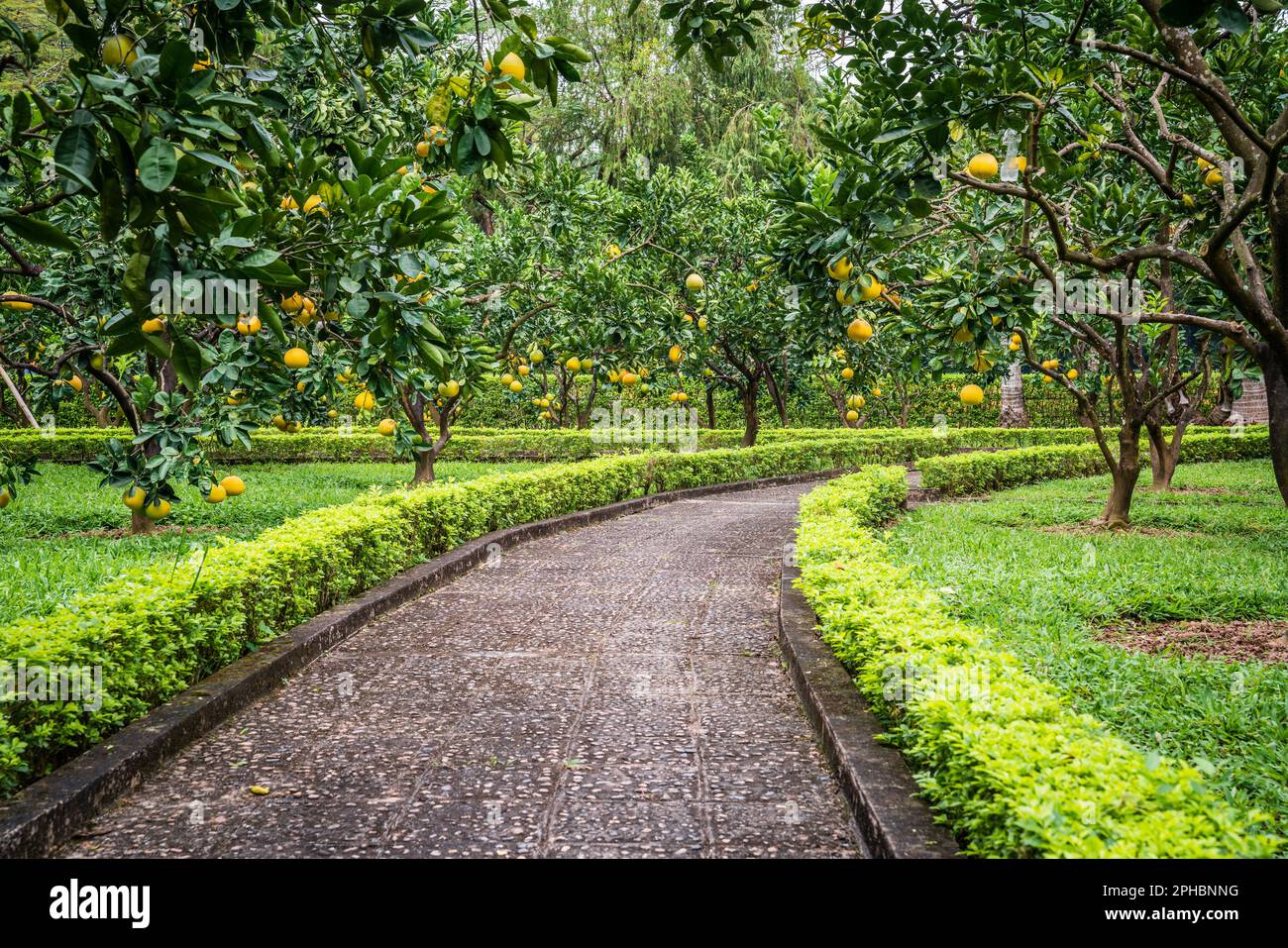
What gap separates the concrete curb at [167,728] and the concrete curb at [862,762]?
2.68m

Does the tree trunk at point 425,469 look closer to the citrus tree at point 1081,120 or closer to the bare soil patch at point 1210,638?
the citrus tree at point 1081,120

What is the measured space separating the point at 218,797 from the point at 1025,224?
4.76 m

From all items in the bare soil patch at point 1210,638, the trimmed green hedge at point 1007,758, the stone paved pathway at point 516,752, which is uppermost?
the trimmed green hedge at point 1007,758

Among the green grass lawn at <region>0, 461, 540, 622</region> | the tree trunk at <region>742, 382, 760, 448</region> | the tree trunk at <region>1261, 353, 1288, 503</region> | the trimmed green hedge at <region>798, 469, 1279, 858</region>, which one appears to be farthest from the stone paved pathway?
the tree trunk at <region>742, 382, 760, 448</region>

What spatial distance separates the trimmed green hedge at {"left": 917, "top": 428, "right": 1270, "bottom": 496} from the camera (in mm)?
14984

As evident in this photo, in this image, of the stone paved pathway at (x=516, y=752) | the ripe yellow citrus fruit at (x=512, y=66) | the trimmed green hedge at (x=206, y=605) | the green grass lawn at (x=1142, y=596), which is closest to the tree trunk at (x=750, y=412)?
the green grass lawn at (x=1142, y=596)

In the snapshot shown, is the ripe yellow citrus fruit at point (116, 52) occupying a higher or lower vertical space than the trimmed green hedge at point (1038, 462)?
higher

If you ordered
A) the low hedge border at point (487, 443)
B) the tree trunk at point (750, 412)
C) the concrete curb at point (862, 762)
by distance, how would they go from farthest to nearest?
the low hedge border at point (487, 443)
the tree trunk at point (750, 412)
the concrete curb at point (862, 762)

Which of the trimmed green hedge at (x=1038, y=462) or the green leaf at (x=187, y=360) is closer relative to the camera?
the green leaf at (x=187, y=360)

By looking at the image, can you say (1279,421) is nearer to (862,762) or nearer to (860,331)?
(860,331)

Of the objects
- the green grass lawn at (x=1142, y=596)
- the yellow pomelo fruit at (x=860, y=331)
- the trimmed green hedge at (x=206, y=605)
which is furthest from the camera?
the yellow pomelo fruit at (x=860, y=331)

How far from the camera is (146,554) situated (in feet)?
27.3

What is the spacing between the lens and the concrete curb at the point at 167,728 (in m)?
3.18

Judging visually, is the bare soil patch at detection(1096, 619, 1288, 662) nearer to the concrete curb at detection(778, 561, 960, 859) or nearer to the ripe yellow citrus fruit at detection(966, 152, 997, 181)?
the concrete curb at detection(778, 561, 960, 859)
